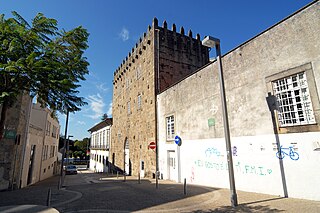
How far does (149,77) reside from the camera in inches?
784

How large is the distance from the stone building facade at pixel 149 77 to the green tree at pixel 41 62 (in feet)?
36.1

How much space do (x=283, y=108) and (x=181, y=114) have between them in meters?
7.43

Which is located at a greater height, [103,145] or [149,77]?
[149,77]

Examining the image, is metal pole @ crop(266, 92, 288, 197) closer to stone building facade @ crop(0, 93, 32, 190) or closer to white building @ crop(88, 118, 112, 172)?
stone building facade @ crop(0, 93, 32, 190)

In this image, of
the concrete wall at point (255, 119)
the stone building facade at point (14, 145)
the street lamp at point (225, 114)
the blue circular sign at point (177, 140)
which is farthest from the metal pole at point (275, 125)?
→ the stone building facade at point (14, 145)

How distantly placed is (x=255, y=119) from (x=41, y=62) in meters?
9.06

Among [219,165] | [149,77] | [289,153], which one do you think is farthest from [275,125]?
[149,77]

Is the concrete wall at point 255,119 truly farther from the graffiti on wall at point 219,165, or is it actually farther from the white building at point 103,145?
the white building at point 103,145

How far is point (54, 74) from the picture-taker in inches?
265

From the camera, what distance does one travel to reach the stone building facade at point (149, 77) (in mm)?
19047

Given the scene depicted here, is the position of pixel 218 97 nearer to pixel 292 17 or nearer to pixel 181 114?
pixel 181 114

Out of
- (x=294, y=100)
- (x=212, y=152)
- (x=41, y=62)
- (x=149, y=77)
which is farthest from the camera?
(x=149, y=77)

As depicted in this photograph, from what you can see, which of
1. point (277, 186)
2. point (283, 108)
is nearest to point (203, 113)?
point (283, 108)

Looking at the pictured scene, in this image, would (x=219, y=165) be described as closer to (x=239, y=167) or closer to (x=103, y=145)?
(x=239, y=167)
